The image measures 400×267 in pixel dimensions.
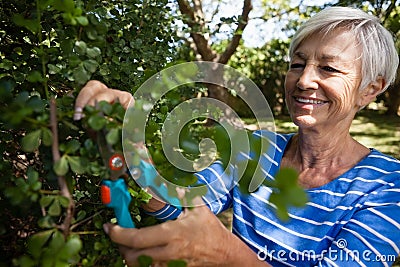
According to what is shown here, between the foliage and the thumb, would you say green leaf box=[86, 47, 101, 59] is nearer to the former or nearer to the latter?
the foliage

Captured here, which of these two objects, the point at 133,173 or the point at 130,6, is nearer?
the point at 133,173

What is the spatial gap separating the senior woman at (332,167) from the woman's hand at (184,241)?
1.28ft

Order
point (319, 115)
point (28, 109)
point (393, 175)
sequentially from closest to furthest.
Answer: point (28, 109), point (393, 175), point (319, 115)

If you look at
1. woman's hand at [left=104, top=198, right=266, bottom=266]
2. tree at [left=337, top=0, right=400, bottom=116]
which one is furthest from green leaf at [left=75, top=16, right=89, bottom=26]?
tree at [left=337, top=0, right=400, bottom=116]

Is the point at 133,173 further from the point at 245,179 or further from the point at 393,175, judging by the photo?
the point at 393,175

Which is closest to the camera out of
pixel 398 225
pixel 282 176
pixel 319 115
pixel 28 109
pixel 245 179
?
pixel 282 176

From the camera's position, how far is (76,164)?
88cm

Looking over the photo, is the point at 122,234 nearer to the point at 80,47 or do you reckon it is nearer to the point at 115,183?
the point at 115,183

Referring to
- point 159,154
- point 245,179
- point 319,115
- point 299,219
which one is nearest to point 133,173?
point 159,154

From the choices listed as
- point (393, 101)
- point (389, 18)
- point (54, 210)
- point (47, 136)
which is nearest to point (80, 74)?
point (47, 136)

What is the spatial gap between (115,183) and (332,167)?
1.16 metres

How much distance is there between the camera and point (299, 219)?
1.73m

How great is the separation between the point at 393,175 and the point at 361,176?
0.35ft

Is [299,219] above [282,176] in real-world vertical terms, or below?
below
